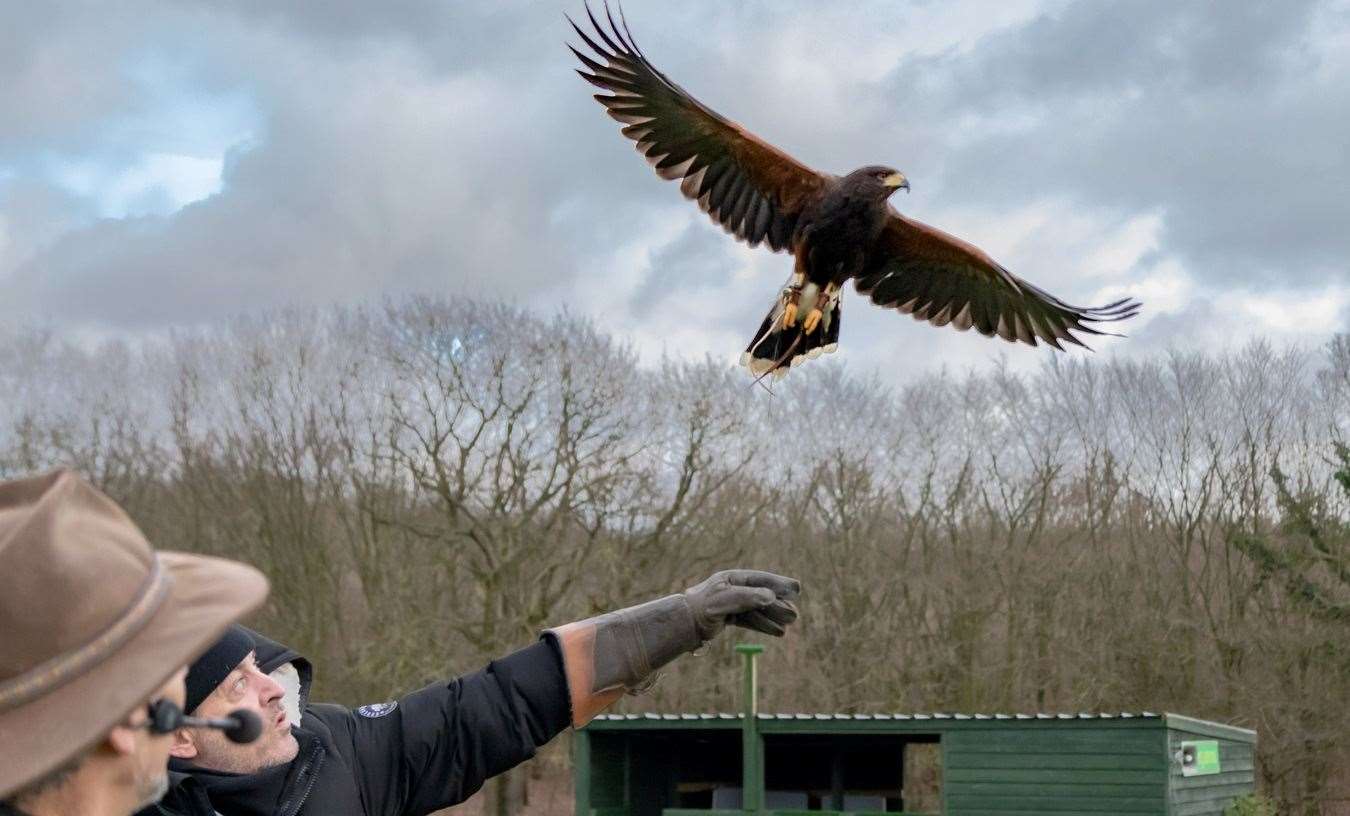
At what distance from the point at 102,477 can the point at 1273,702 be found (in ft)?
58.3

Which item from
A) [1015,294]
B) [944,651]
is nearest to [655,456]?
[944,651]

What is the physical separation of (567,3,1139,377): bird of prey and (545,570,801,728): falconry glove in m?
1.79

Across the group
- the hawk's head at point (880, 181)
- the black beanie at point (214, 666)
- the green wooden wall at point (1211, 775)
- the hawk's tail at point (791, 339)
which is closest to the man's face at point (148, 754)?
the black beanie at point (214, 666)

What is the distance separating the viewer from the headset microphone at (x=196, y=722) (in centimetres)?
133

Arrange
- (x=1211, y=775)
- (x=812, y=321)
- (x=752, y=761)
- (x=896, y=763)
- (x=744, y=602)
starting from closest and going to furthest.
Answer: (x=744, y=602) < (x=812, y=321) < (x=752, y=761) < (x=1211, y=775) < (x=896, y=763)

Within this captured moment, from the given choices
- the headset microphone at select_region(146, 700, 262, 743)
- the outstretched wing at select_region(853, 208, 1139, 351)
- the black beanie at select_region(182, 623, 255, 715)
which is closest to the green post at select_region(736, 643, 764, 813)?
the outstretched wing at select_region(853, 208, 1139, 351)

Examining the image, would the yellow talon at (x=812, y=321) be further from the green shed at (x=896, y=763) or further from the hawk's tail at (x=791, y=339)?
the green shed at (x=896, y=763)

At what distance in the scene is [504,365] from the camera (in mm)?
22484

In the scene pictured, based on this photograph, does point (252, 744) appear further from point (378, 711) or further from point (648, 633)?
point (648, 633)

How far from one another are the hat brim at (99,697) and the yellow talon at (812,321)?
2945mm

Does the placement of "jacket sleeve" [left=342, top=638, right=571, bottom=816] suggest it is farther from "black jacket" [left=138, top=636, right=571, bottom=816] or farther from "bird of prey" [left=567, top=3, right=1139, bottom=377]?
"bird of prey" [left=567, top=3, right=1139, bottom=377]

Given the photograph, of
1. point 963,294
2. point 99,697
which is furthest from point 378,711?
point 963,294

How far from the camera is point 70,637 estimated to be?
4.16 feet

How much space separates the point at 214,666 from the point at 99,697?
961 mm
